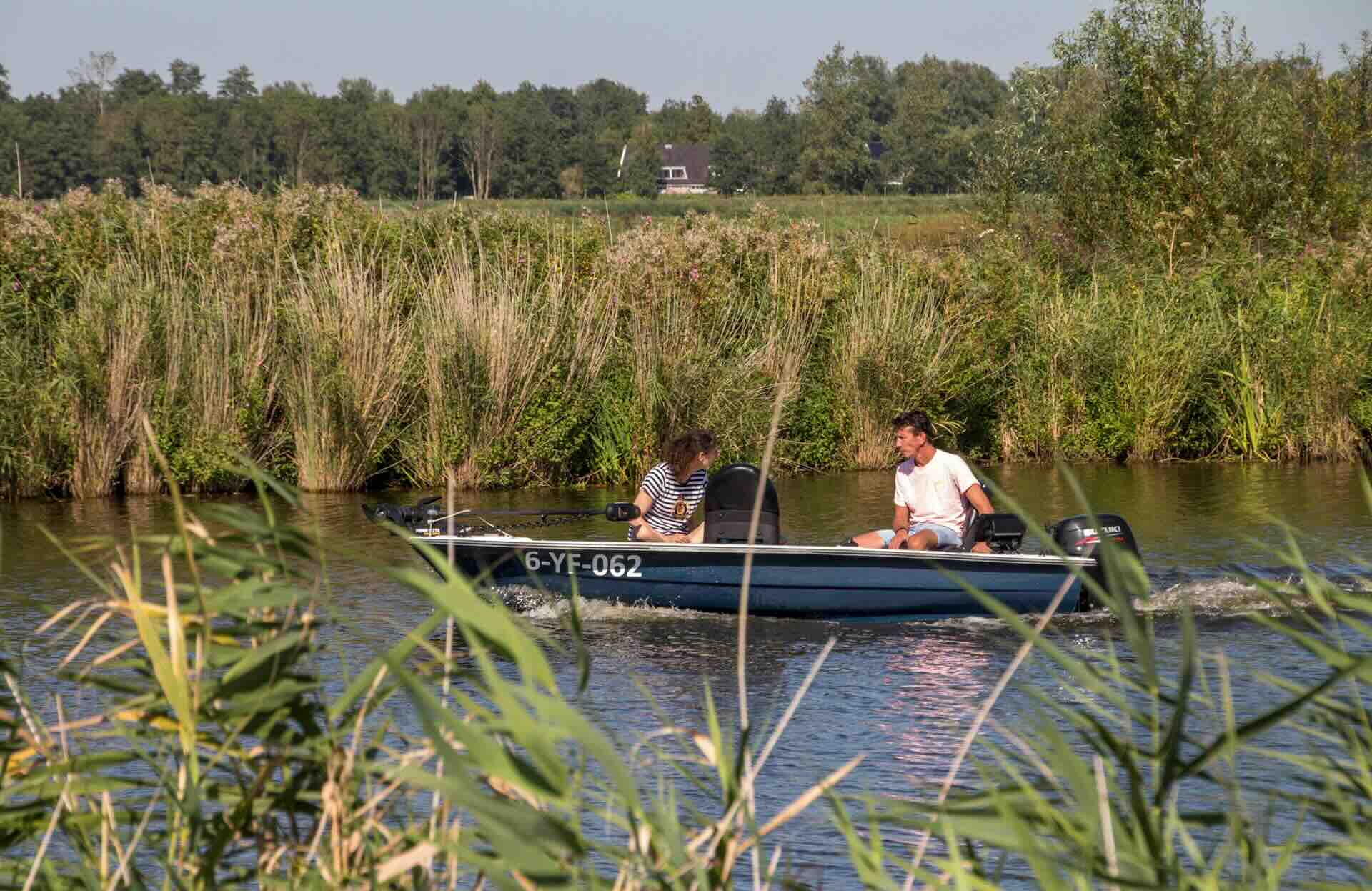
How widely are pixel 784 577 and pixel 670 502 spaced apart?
3.08 ft

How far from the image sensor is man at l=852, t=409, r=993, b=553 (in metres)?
11.2

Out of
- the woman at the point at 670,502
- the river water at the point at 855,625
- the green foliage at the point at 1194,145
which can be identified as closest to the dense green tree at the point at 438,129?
the green foliage at the point at 1194,145

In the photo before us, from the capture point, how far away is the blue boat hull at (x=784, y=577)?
10.7m

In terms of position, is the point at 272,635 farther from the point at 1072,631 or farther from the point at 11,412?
the point at 11,412

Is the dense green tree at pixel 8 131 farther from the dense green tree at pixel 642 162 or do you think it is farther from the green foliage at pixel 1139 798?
the green foliage at pixel 1139 798

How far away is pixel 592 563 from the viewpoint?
36.2 feet

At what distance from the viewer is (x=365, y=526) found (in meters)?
15.1

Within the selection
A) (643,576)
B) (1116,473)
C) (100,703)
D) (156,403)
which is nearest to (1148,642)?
(100,703)

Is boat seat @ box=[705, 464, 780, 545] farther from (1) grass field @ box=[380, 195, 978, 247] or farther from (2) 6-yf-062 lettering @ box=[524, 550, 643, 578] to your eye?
(1) grass field @ box=[380, 195, 978, 247]

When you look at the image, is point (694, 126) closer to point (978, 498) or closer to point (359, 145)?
point (359, 145)

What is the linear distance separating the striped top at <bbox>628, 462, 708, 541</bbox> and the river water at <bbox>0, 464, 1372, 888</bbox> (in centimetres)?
60

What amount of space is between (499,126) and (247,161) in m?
25.8

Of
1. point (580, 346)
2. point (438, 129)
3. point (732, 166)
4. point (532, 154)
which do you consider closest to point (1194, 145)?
point (580, 346)

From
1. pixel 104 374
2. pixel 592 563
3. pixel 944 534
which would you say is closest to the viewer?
pixel 592 563
